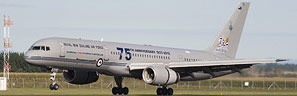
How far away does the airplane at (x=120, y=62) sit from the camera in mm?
45438

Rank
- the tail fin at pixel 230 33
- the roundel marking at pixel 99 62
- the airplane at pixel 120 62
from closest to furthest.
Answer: the airplane at pixel 120 62
the roundel marking at pixel 99 62
the tail fin at pixel 230 33

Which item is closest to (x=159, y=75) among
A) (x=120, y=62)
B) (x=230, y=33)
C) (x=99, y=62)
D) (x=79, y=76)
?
(x=120, y=62)

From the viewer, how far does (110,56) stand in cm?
4847

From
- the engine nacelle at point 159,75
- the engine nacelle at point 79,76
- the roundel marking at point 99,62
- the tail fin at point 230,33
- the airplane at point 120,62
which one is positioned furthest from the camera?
the tail fin at point 230,33

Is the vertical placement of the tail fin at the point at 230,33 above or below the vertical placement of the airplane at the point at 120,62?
above

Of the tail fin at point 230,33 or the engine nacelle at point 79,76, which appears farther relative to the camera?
the tail fin at point 230,33

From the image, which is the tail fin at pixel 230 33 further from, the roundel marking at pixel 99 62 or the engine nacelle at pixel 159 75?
the roundel marking at pixel 99 62

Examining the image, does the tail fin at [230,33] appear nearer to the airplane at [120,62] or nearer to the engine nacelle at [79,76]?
the airplane at [120,62]

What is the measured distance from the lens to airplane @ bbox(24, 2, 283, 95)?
Result: 149ft

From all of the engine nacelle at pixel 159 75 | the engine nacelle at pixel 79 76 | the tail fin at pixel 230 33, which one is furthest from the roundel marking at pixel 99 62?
the tail fin at pixel 230 33

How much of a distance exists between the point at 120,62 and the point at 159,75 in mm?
3887

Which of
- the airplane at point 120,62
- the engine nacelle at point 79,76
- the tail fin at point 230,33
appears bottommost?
the engine nacelle at point 79,76

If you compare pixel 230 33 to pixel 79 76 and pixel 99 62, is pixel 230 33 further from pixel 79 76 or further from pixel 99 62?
pixel 99 62

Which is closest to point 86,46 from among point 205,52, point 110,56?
point 110,56
